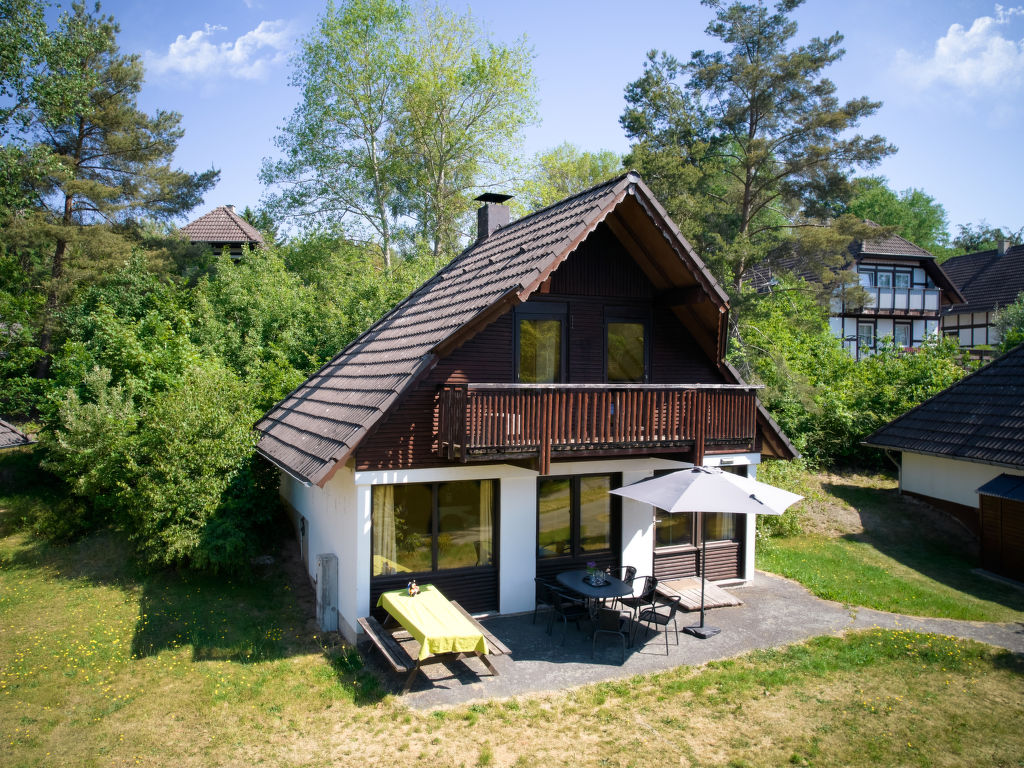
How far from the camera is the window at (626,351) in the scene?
11945mm

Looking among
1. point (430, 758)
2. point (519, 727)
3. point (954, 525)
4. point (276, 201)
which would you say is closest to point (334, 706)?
point (430, 758)

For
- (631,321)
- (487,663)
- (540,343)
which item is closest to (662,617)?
(487,663)

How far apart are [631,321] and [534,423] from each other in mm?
3325

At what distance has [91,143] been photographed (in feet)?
80.3

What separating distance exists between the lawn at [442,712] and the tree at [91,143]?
56.2 feet

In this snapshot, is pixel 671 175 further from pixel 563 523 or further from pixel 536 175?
pixel 563 523

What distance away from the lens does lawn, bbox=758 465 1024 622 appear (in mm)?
12172

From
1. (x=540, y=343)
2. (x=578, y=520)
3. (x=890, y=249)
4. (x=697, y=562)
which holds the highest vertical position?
(x=890, y=249)

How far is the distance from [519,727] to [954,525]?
13.4 m

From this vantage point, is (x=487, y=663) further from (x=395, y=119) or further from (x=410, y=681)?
(x=395, y=119)

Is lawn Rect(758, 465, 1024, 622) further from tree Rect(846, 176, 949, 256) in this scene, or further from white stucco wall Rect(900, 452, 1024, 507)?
tree Rect(846, 176, 949, 256)

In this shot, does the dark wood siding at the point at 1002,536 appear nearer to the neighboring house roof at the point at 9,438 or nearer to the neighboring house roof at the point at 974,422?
the neighboring house roof at the point at 974,422

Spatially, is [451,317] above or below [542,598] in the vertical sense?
above

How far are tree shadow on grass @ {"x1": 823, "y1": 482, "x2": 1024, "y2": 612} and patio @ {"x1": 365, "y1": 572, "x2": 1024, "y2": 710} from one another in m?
2.68
